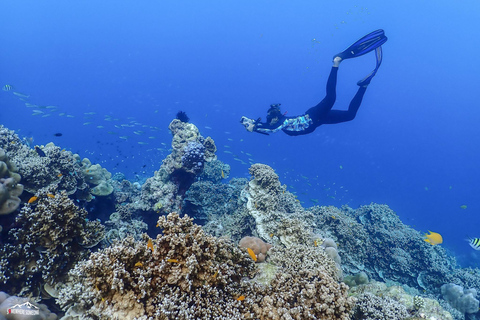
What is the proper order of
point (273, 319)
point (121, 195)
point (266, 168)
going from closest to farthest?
1. point (273, 319)
2. point (266, 168)
3. point (121, 195)

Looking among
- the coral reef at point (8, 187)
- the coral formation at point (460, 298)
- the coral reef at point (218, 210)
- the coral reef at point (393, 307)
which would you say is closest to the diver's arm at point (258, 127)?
the coral reef at point (218, 210)

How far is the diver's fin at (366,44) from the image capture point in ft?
37.7

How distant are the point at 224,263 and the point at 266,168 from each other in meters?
7.08

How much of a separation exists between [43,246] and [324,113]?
11909mm

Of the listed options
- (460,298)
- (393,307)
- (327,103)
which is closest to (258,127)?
(327,103)

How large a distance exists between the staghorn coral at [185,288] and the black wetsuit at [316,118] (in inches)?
301

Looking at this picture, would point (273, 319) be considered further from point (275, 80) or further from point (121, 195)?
point (275, 80)

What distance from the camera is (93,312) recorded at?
354 centimetres

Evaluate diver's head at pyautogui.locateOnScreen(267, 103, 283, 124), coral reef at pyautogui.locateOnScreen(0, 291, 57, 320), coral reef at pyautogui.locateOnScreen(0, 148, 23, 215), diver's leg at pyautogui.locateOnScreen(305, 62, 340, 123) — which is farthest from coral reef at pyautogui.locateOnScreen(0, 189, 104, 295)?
diver's leg at pyautogui.locateOnScreen(305, 62, 340, 123)

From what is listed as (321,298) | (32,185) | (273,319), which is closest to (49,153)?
(32,185)

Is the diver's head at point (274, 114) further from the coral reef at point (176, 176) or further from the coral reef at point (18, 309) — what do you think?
the coral reef at point (18, 309)

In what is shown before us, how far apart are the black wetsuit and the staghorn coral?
765 centimetres

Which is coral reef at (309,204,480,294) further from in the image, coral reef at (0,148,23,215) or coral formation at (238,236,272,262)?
coral reef at (0,148,23,215)

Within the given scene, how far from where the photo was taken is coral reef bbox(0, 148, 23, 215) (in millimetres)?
5148
